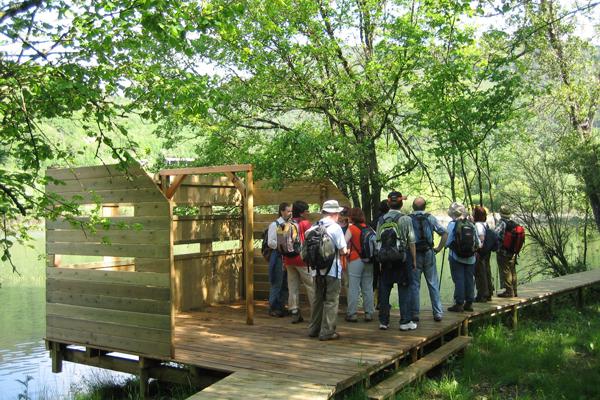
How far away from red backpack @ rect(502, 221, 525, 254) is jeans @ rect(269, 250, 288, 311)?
Result: 3.57 m

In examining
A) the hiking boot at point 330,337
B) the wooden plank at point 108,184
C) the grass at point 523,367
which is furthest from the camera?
the hiking boot at point 330,337

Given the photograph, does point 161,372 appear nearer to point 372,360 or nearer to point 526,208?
point 372,360

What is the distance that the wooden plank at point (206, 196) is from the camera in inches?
384

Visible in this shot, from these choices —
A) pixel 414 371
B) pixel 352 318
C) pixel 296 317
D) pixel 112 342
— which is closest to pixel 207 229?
pixel 296 317

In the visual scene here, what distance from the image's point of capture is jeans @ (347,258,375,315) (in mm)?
8211

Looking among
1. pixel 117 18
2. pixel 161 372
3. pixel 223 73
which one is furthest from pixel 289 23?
pixel 161 372

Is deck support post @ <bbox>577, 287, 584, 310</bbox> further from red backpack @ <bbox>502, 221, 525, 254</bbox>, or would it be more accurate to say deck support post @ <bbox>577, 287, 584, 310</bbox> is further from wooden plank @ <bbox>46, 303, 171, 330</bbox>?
wooden plank @ <bbox>46, 303, 171, 330</bbox>

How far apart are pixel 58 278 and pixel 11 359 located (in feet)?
20.6

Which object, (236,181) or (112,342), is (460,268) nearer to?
(236,181)

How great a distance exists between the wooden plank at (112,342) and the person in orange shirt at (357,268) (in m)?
2.75

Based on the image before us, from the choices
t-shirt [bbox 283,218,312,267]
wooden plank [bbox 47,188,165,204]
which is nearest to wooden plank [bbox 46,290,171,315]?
wooden plank [bbox 47,188,165,204]

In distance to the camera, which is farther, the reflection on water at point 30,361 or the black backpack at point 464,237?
the reflection on water at point 30,361

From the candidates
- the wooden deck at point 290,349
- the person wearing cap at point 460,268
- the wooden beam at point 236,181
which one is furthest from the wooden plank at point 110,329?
the person wearing cap at point 460,268

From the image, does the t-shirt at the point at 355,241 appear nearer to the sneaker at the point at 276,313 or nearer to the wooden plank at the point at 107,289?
the sneaker at the point at 276,313
